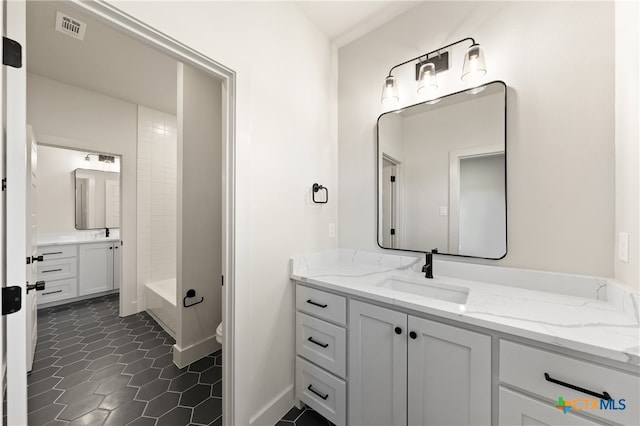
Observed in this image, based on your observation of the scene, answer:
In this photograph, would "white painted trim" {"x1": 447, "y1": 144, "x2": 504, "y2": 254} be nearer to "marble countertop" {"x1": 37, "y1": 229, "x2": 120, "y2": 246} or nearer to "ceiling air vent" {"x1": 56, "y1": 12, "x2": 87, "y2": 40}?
"ceiling air vent" {"x1": 56, "y1": 12, "x2": 87, "y2": 40}

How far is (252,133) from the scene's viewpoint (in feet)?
4.82

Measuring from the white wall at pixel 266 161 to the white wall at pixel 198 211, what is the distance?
986 millimetres

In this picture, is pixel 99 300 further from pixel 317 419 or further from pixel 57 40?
pixel 317 419

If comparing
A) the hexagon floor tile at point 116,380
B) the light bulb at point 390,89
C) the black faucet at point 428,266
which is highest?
the light bulb at point 390,89

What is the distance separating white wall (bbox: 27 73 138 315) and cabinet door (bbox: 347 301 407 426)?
3103 millimetres

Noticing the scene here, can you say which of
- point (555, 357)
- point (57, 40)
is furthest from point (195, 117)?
point (555, 357)

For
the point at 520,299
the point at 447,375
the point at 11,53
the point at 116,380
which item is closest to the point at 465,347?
the point at 447,375

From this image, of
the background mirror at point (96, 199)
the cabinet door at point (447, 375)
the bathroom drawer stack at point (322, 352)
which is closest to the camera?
the cabinet door at point (447, 375)

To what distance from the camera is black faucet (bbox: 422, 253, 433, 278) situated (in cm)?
161

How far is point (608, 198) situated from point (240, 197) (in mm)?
1828

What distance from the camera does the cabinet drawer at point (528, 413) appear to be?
845 mm

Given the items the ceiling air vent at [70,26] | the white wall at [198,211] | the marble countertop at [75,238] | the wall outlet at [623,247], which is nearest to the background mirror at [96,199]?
the marble countertop at [75,238]

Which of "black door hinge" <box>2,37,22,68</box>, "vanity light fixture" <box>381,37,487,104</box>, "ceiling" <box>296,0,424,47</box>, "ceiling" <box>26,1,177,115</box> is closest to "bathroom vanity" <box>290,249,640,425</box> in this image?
"vanity light fixture" <box>381,37,487,104</box>

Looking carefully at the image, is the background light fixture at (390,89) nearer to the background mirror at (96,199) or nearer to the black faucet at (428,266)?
the black faucet at (428,266)
